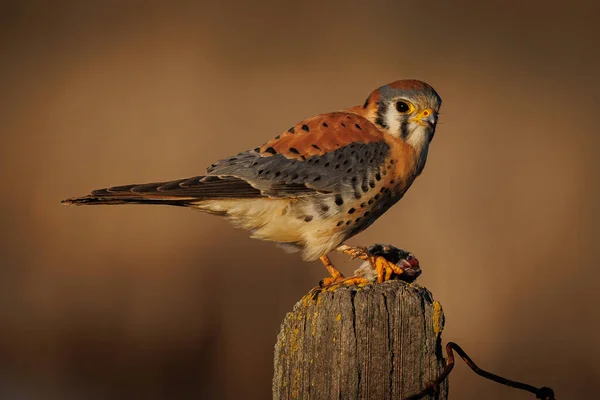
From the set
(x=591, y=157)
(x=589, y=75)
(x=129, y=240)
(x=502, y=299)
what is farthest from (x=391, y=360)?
(x=589, y=75)

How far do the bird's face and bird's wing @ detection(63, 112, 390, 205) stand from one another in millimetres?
127

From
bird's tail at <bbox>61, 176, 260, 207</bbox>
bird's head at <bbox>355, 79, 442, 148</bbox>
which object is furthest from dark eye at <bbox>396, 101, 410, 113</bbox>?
bird's tail at <bbox>61, 176, 260, 207</bbox>

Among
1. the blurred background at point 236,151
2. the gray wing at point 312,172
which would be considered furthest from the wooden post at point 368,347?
the blurred background at point 236,151

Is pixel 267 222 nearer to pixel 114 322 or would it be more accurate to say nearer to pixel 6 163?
pixel 114 322

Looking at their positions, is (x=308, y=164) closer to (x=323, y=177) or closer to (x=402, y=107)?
(x=323, y=177)

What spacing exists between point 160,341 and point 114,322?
1.09 feet

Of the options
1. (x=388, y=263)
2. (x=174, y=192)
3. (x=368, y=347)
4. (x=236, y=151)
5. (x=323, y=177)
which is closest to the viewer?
(x=368, y=347)

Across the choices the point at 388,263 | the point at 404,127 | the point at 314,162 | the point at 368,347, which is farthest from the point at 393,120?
the point at 368,347

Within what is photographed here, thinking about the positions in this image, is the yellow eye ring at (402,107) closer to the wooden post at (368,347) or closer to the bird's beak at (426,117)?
the bird's beak at (426,117)

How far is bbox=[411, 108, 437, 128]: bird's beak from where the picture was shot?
4.05m

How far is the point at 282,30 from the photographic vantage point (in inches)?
270

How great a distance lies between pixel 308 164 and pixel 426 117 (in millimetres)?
582

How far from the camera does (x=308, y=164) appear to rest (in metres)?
3.98

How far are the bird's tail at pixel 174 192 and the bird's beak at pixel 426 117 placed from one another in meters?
0.81
